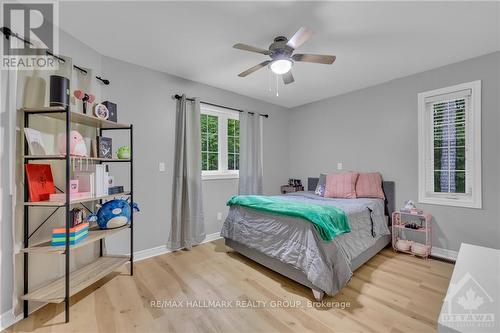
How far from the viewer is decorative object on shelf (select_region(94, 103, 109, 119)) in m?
2.12

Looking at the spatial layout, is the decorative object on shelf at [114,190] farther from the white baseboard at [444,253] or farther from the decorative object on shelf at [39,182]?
the white baseboard at [444,253]

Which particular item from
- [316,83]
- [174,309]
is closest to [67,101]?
[174,309]

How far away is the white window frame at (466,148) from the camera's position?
2.59 m

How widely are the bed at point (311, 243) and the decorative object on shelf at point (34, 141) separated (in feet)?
6.69

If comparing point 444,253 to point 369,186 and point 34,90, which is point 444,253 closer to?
point 369,186

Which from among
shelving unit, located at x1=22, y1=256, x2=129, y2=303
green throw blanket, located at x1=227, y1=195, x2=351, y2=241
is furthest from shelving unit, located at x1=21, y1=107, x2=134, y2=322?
green throw blanket, located at x1=227, y1=195, x2=351, y2=241

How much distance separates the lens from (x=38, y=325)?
1.67 metres

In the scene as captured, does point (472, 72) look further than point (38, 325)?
Yes

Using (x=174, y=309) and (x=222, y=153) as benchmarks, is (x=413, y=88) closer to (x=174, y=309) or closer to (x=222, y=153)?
(x=222, y=153)

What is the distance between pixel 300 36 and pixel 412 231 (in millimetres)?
3072

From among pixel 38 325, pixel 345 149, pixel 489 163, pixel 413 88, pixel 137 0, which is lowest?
pixel 38 325

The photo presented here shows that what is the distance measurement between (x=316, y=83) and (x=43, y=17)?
3.22 meters

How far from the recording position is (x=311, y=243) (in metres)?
1.96

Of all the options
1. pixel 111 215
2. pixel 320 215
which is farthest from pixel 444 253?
pixel 111 215
